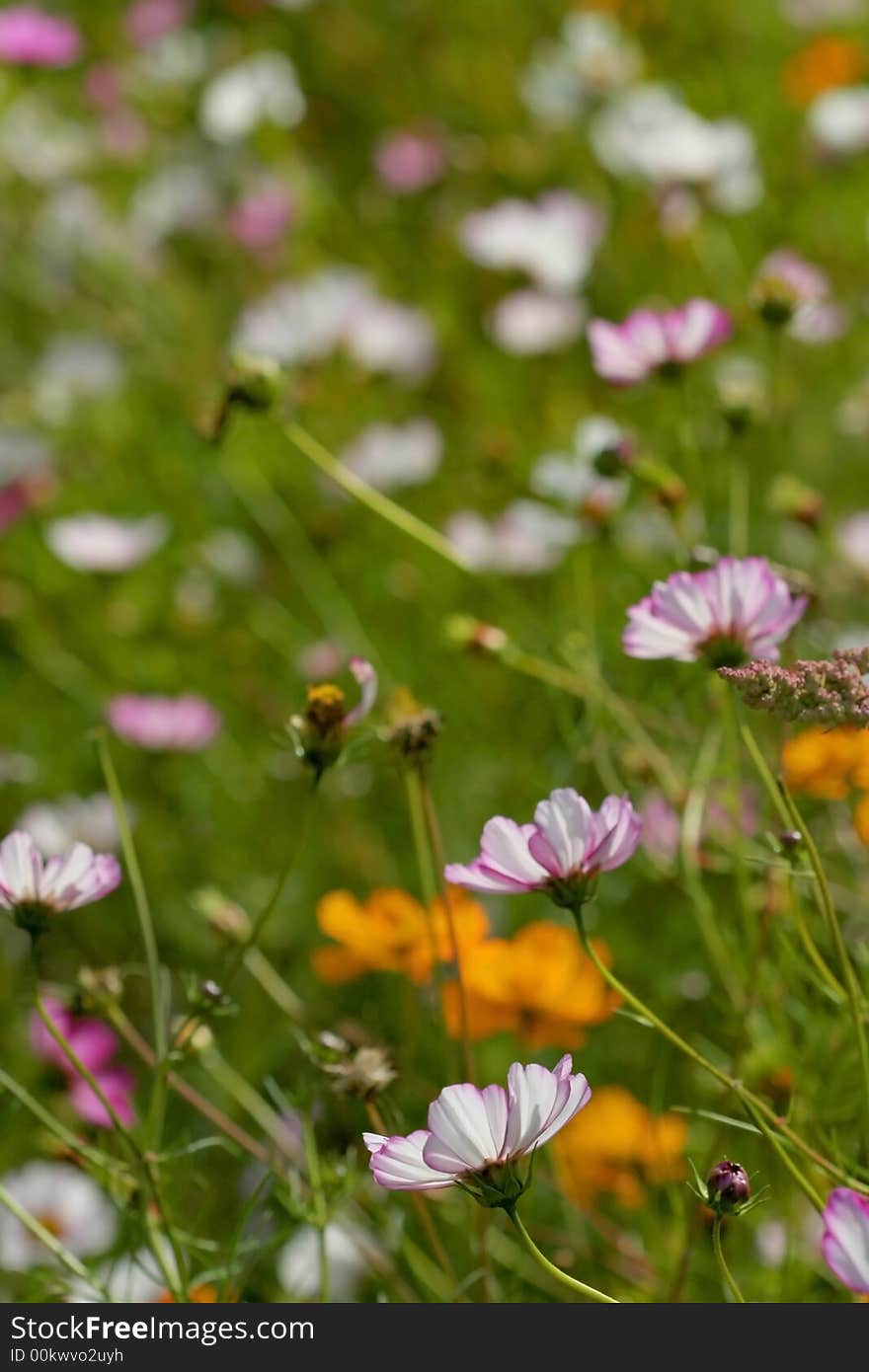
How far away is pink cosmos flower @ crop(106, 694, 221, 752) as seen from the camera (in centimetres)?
106

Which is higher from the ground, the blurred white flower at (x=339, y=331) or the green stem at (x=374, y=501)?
the green stem at (x=374, y=501)

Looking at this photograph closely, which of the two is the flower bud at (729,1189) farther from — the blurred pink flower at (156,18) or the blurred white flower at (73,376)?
the blurred pink flower at (156,18)

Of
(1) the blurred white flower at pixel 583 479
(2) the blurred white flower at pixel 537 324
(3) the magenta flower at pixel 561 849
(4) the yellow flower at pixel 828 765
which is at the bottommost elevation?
(2) the blurred white flower at pixel 537 324

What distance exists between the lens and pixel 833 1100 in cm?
62

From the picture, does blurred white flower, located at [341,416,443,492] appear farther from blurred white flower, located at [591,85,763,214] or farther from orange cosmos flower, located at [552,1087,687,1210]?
orange cosmos flower, located at [552,1087,687,1210]

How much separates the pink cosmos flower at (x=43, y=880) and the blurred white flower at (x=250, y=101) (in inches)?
52.6

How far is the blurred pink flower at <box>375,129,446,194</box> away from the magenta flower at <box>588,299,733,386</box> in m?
0.95

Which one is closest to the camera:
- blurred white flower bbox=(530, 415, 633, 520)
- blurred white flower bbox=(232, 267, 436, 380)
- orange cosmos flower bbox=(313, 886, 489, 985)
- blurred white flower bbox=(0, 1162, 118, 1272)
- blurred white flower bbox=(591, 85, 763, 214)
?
orange cosmos flower bbox=(313, 886, 489, 985)

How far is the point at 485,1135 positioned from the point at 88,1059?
0.50m

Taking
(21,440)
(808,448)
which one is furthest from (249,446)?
(808,448)

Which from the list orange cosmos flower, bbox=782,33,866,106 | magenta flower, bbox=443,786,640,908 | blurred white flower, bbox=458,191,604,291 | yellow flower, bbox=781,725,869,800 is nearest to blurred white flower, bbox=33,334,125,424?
blurred white flower, bbox=458,191,604,291

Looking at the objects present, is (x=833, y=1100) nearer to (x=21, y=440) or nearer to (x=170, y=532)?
(x=170, y=532)

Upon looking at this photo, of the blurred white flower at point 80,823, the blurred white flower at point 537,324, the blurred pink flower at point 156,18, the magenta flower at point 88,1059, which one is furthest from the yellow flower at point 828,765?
the blurred pink flower at point 156,18

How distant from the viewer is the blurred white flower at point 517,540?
3.52 feet
